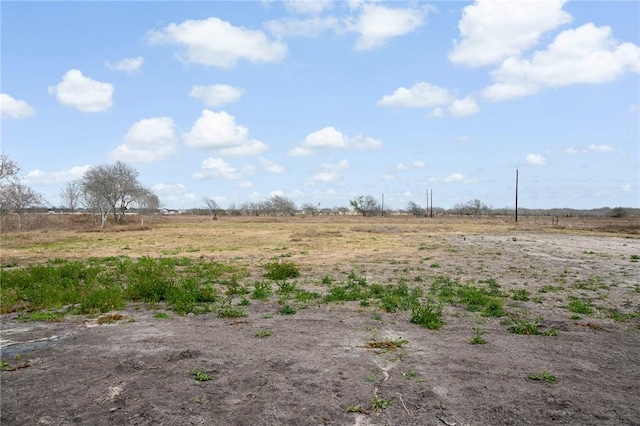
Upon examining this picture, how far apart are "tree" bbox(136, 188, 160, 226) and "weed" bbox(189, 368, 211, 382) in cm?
7114

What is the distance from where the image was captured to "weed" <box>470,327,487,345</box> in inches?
293

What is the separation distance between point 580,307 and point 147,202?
3213 inches

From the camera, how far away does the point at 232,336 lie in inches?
310

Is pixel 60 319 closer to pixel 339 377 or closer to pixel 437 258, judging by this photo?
pixel 339 377

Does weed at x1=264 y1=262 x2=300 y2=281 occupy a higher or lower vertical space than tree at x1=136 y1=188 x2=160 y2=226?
lower

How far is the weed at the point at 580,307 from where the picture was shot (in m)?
9.82

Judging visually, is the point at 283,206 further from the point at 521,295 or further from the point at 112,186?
the point at 521,295

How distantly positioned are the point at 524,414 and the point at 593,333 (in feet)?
14.5

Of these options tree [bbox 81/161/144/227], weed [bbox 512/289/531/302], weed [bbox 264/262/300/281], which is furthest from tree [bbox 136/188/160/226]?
weed [bbox 512/289/531/302]

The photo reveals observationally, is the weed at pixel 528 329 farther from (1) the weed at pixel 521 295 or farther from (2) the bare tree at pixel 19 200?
(2) the bare tree at pixel 19 200

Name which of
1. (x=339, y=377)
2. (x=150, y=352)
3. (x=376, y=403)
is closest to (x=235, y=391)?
(x=339, y=377)

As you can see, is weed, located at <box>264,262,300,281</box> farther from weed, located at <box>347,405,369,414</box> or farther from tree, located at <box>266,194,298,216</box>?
tree, located at <box>266,194,298,216</box>

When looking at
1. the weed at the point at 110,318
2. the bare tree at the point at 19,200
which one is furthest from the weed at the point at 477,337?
the bare tree at the point at 19,200

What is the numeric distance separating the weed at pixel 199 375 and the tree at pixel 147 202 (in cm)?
7114
